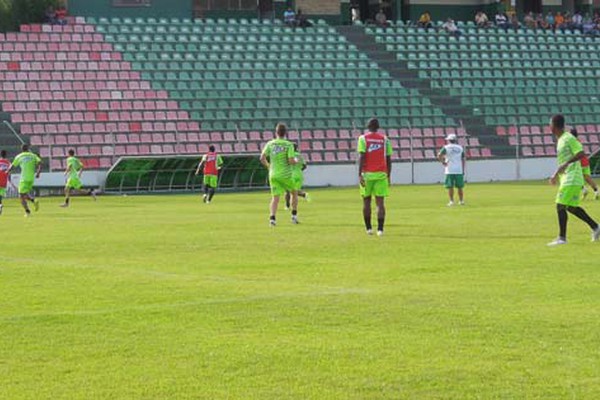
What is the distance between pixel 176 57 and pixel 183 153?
21.5 feet

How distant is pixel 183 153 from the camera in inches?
2000

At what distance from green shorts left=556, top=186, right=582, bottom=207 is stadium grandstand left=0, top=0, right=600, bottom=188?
100 feet

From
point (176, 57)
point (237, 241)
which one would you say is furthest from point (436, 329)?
point (176, 57)

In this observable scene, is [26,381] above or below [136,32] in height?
below

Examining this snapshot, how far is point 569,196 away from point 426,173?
33265mm

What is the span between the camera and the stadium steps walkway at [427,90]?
5703cm

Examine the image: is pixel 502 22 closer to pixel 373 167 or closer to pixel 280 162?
pixel 280 162

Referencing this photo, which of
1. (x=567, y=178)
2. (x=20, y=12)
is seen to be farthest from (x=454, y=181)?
(x=20, y=12)

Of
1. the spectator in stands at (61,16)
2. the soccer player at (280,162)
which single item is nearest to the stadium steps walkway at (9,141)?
the spectator in stands at (61,16)

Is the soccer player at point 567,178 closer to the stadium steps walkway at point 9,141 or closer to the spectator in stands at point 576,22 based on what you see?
the stadium steps walkway at point 9,141

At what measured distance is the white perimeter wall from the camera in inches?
2005

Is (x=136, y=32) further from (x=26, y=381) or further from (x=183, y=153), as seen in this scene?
(x=26, y=381)

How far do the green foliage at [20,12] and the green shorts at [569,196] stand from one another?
135 feet

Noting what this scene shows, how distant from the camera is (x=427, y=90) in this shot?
194 ft
